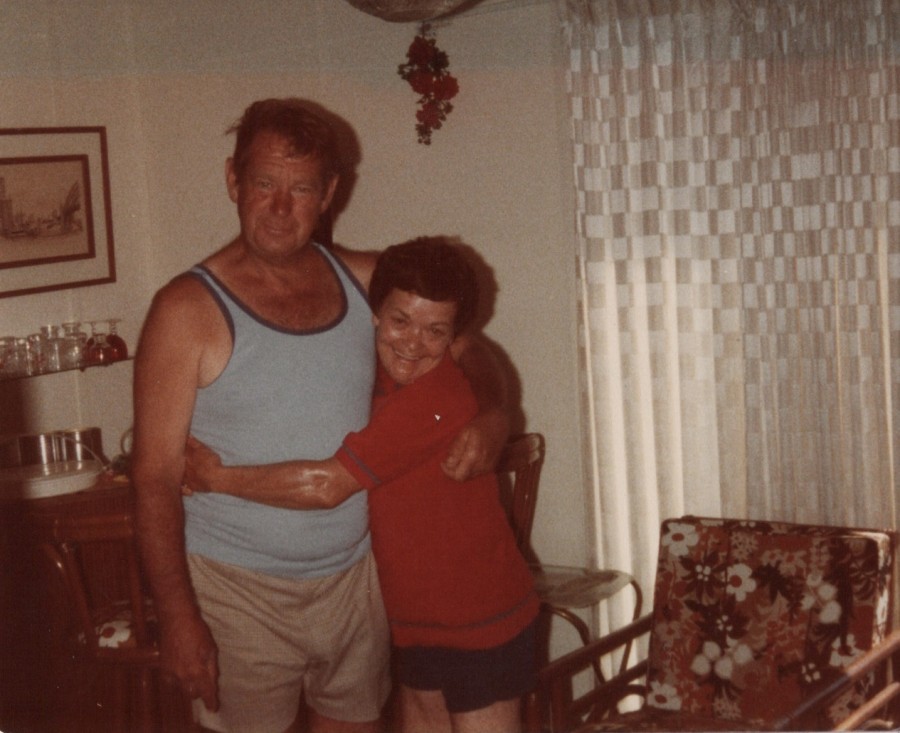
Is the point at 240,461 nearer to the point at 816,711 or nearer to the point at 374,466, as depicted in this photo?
the point at 374,466

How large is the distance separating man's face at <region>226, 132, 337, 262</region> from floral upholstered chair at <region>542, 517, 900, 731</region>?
101 cm

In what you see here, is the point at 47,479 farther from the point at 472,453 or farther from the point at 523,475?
the point at 472,453

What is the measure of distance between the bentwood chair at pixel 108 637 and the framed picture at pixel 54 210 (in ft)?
3.37

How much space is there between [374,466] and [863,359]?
1.62m

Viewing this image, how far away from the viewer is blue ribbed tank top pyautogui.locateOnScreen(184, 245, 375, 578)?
1.65 metres

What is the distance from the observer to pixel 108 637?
8.41 feet

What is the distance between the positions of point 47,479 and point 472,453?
6.78 feet

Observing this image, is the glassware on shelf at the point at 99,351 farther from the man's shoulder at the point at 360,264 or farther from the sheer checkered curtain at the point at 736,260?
the man's shoulder at the point at 360,264

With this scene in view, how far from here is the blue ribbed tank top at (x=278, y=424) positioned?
165 cm

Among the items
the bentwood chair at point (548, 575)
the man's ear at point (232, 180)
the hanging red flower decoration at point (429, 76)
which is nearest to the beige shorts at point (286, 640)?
the man's ear at point (232, 180)

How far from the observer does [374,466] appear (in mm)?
1632

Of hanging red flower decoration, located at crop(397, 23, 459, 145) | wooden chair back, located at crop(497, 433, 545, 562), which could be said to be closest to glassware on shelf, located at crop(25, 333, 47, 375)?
hanging red flower decoration, located at crop(397, 23, 459, 145)

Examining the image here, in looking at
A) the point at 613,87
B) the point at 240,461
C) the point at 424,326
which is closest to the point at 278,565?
the point at 240,461

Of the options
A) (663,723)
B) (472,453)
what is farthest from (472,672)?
(663,723)
